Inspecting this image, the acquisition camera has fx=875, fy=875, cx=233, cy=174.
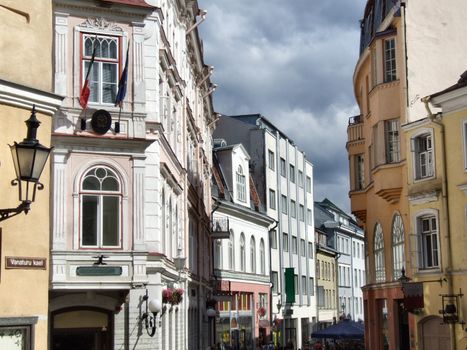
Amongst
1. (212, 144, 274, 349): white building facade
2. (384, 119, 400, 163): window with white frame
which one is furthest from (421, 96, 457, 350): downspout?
(212, 144, 274, 349): white building facade

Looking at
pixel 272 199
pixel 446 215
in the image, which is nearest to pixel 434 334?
pixel 446 215

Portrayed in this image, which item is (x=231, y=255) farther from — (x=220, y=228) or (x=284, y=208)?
(x=284, y=208)

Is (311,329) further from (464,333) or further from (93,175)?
(93,175)

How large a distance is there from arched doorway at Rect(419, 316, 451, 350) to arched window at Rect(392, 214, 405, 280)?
10.6 feet

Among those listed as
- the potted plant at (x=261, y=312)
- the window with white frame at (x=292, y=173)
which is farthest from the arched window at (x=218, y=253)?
the window with white frame at (x=292, y=173)

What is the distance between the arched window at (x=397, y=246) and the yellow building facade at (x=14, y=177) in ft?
71.4

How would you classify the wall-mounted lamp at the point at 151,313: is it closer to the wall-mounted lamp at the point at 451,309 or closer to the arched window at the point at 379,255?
the wall-mounted lamp at the point at 451,309

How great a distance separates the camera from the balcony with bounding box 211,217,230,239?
146 feet

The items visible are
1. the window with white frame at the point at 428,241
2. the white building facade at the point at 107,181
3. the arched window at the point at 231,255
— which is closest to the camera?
the white building facade at the point at 107,181

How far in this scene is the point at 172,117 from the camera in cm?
2756

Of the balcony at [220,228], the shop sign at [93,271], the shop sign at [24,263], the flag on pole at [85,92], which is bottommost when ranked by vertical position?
the shop sign at [24,263]

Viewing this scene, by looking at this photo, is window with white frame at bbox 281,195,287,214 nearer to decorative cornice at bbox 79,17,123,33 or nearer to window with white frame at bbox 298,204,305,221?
window with white frame at bbox 298,204,305,221

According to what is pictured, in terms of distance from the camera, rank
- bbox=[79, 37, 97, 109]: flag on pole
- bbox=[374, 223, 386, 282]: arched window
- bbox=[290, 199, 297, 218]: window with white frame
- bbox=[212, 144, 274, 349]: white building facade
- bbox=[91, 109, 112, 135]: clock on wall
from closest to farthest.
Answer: bbox=[79, 37, 97, 109]: flag on pole, bbox=[91, 109, 112, 135]: clock on wall, bbox=[374, 223, 386, 282]: arched window, bbox=[212, 144, 274, 349]: white building facade, bbox=[290, 199, 297, 218]: window with white frame

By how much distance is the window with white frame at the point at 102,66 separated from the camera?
21.7 m
